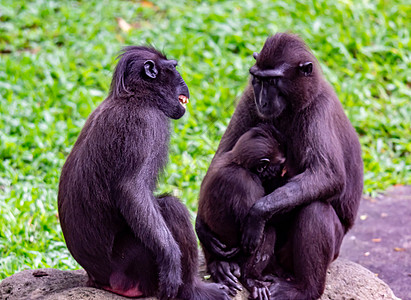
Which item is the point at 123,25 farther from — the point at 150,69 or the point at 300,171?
the point at 300,171

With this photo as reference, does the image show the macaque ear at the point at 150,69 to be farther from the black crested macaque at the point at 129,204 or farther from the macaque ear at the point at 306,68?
the macaque ear at the point at 306,68

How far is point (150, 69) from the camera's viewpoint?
4645 millimetres

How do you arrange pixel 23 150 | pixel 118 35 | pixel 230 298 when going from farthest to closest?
pixel 118 35
pixel 23 150
pixel 230 298

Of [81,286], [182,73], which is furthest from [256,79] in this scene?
[182,73]

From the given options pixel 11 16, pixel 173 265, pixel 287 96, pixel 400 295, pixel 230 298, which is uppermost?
pixel 11 16

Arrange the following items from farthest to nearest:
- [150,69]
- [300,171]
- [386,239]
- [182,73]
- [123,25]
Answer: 1. [123,25]
2. [182,73]
3. [386,239]
4. [300,171]
5. [150,69]

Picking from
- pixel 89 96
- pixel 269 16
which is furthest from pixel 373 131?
pixel 89 96

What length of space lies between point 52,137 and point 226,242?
3932 millimetres

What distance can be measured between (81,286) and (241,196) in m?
1.39

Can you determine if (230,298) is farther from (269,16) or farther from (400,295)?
(269,16)

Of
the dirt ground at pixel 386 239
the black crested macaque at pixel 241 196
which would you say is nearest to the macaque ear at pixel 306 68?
the black crested macaque at pixel 241 196

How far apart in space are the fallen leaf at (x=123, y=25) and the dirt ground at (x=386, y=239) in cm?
518

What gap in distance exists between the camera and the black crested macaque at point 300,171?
15.3 feet

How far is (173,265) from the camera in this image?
425cm
